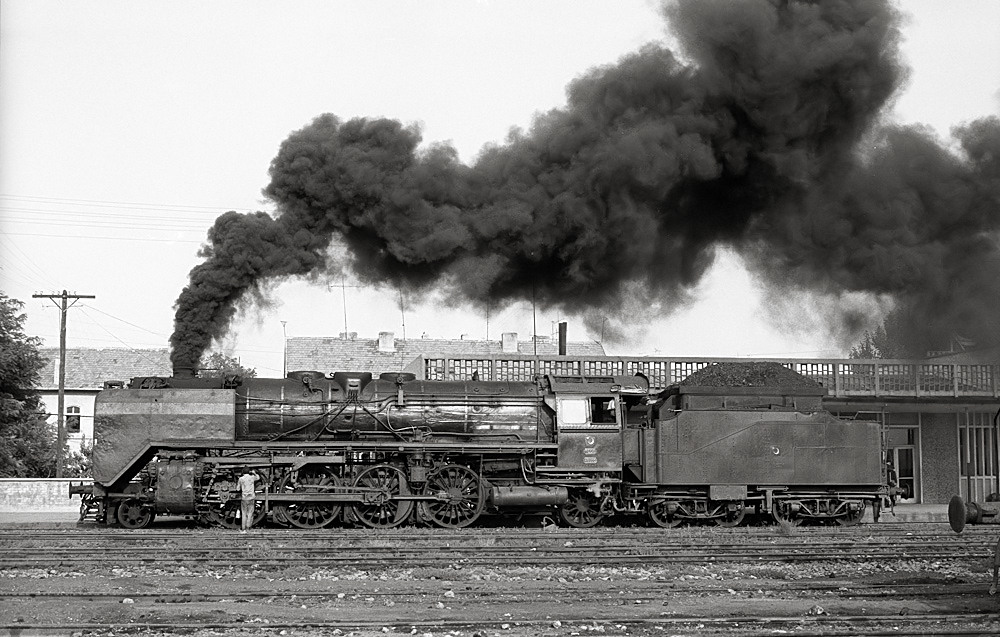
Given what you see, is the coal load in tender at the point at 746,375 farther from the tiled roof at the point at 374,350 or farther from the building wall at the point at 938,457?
the tiled roof at the point at 374,350

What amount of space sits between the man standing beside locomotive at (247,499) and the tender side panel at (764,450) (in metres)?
7.40

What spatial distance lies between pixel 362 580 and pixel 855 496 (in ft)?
38.3

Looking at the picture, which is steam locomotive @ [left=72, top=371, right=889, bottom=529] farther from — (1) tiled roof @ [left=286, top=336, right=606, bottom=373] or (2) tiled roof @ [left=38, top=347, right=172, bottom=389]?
(2) tiled roof @ [left=38, top=347, right=172, bottom=389]

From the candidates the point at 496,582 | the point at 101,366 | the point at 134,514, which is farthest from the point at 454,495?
the point at 101,366

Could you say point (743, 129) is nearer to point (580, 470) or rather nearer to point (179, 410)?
point (580, 470)

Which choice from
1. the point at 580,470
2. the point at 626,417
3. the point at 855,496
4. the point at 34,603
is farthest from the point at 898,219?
the point at 34,603

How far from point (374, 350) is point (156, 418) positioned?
30284 mm

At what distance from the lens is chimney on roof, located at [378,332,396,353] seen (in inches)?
1922

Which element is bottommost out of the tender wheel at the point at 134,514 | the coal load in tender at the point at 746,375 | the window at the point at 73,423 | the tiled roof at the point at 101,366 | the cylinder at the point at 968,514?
the tender wheel at the point at 134,514

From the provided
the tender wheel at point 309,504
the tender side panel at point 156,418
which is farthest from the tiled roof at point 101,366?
the tender wheel at point 309,504

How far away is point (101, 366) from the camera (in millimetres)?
54344

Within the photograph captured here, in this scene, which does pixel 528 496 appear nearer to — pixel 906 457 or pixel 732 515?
pixel 732 515

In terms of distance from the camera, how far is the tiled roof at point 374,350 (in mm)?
46281

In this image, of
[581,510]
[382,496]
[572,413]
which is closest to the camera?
[382,496]
